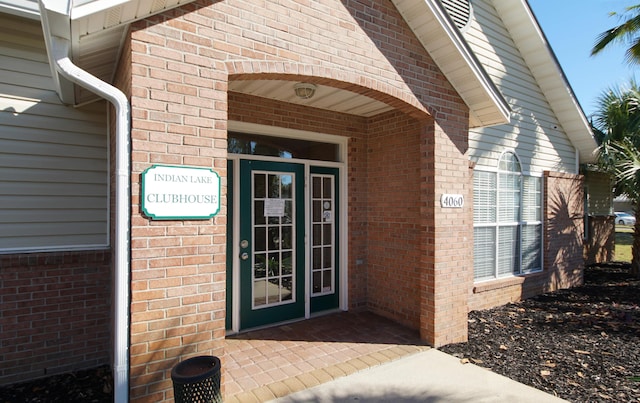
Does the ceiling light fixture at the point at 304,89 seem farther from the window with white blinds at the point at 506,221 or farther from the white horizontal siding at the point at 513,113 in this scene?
the window with white blinds at the point at 506,221

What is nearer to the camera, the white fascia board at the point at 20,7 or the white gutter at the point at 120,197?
the white gutter at the point at 120,197

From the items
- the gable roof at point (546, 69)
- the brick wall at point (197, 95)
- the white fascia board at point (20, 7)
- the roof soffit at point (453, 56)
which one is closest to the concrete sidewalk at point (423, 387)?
the brick wall at point (197, 95)

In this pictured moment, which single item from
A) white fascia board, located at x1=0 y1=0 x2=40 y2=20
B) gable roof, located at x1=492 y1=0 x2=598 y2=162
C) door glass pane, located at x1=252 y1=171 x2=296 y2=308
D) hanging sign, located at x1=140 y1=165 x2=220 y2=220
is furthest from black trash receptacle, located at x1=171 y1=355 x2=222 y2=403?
gable roof, located at x1=492 y1=0 x2=598 y2=162

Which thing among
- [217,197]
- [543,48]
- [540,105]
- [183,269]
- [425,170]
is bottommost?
[183,269]

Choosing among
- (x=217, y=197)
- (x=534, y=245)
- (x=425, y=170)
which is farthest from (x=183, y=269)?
(x=534, y=245)

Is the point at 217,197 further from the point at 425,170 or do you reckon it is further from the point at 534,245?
the point at 534,245

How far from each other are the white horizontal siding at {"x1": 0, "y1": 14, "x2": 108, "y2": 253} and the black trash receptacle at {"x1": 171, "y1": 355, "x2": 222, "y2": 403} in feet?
8.00

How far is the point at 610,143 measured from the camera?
29.5ft

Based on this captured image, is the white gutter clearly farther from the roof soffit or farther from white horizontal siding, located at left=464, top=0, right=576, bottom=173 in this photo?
white horizontal siding, located at left=464, top=0, right=576, bottom=173

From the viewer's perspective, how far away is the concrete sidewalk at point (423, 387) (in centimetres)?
357

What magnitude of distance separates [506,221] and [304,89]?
5.03 m

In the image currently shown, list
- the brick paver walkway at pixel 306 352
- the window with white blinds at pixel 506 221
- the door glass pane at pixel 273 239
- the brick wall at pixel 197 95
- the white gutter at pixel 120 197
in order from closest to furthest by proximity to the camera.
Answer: the white gutter at pixel 120 197, the brick wall at pixel 197 95, the brick paver walkway at pixel 306 352, the door glass pane at pixel 273 239, the window with white blinds at pixel 506 221

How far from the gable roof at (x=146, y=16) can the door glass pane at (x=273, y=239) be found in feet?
7.99

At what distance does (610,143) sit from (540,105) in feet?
8.04
